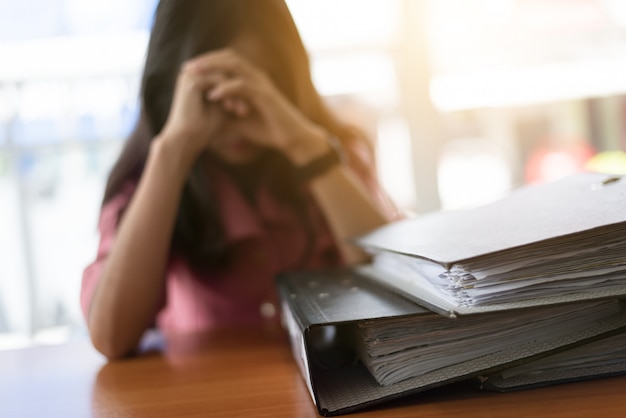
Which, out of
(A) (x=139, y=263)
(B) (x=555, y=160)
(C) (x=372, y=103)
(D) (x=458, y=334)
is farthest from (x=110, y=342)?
(B) (x=555, y=160)

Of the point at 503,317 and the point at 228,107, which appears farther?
the point at 228,107

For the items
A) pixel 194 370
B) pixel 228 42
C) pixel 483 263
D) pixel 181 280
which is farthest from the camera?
pixel 181 280

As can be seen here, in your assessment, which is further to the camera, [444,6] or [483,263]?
[444,6]

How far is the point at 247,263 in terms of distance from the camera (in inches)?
40.9

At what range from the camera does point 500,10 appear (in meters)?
1.85

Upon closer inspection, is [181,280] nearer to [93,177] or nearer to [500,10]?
[93,177]

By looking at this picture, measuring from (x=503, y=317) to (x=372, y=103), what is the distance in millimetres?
1535

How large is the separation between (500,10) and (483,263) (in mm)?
1614

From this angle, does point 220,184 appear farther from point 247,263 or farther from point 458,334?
point 458,334

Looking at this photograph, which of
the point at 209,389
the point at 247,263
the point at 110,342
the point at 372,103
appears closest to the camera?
the point at 209,389

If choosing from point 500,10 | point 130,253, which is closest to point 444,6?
point 500,10

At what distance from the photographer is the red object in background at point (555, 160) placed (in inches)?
75.9

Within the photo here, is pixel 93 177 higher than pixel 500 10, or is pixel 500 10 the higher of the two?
pixel 500 10

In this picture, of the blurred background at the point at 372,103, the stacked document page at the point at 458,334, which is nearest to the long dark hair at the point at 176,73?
the stacked document page at the point at 458,334
